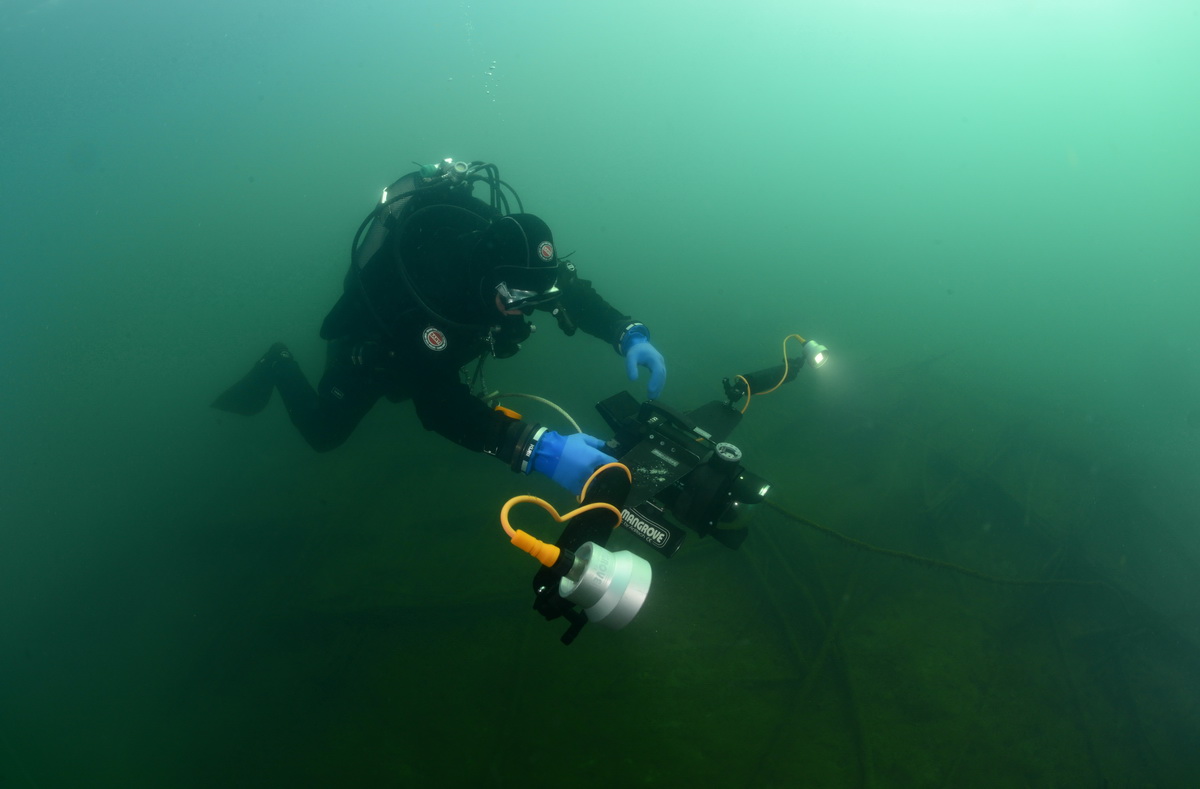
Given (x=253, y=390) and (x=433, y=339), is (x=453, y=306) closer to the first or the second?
(x=433, y=339)

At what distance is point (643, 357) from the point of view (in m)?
4.15

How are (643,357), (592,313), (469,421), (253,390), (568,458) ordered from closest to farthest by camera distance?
(568,458) < (469,421) < (643,357) < (592,313) < (253,390)

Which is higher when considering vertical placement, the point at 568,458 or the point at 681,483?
the point at 681,483

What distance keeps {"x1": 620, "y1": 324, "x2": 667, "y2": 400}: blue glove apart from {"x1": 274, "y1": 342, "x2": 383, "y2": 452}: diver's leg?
2.10 meters

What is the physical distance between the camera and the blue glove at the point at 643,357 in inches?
155

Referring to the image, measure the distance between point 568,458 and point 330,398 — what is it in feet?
9.27

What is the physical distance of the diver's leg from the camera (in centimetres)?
420

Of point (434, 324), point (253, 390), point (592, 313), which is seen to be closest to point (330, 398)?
point (434, 324)

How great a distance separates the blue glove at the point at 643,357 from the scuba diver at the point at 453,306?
0.05 feet

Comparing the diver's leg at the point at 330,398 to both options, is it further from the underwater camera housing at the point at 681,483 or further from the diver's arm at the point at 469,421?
the underwater camera housing at the point at 681,483

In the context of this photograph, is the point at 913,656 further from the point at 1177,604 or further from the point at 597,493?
the point at 597,493

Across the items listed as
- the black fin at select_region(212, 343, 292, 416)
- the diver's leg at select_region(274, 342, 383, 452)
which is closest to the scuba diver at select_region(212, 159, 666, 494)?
the diver's leg at select_region(274, 342, 383, 452)

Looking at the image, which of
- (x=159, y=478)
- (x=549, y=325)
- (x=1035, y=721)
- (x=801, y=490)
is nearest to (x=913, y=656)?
(x=1035, y=721)

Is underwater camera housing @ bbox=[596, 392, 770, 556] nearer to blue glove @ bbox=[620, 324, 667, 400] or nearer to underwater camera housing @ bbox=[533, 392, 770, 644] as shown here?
underwater camera housing @ bbox=[533, 392, 770, 644]
